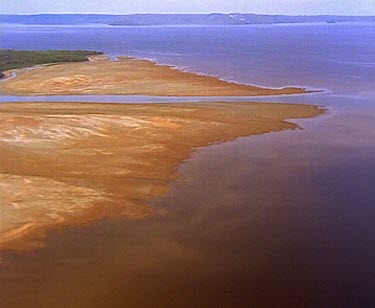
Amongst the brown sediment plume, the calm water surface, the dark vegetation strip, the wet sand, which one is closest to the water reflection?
the calm water surface

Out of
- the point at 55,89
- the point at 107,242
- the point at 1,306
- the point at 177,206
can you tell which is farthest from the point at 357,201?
the point at 55,89

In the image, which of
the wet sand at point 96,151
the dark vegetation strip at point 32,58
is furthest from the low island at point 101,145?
the dark vegetation strip at point 32,58

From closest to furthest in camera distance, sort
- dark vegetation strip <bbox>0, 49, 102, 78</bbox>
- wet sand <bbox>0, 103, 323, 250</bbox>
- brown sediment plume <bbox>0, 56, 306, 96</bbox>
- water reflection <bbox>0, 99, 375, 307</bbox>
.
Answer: water reflection <bbox>0, 99, 375, 307</bbox>
wet sand <bbox>0, 103, 323, 250</bbox>
brown sediment plume <bbox>0, 56, 306, 96</bbox>
dark vegetation strip <bbox>0, 49, 102, 78</bbox>

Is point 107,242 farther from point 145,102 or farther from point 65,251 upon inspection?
point 145,102

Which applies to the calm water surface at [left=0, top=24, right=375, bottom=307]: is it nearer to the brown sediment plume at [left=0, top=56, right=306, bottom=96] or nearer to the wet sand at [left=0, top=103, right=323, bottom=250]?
the wet sand at [left=0, top=103, right=323, bottom=250]

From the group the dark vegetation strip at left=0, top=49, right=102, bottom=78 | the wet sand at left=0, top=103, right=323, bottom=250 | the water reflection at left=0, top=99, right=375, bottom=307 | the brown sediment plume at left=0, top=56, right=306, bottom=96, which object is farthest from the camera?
the dark vegetation strip at left=0, top=49, right=102, bottom=78

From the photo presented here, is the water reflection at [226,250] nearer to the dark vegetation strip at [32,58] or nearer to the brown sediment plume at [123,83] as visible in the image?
the brown sediment plume at [123,83]

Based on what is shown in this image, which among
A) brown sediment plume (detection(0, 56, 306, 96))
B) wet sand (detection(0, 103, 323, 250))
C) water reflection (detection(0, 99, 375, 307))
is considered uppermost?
brown sediment plume (detection(0, 56, 306, 96))
